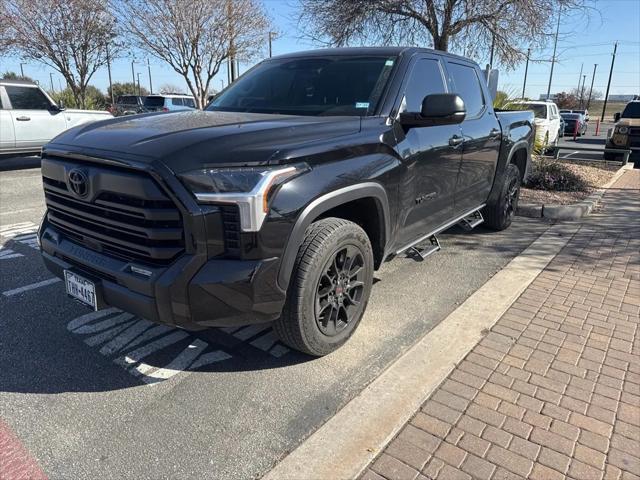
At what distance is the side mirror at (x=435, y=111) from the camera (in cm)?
327

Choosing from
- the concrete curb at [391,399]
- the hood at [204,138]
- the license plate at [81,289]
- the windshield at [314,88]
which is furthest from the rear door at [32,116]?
the concrete curb at [391,399]

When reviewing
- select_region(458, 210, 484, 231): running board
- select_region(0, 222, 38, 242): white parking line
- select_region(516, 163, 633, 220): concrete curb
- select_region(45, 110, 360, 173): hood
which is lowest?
select_region(0, 222, 38, 242): white parking line

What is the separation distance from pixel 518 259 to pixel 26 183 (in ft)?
28.3

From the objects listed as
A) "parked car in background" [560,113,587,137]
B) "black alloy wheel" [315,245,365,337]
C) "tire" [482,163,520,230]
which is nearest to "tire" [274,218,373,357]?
"black alloy wheel" [315,245,365,337]

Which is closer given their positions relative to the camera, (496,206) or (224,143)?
(224,143)

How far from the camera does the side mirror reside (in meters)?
3.27

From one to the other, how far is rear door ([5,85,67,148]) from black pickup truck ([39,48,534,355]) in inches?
338

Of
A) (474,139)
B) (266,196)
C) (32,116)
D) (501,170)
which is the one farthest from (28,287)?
(32,116)

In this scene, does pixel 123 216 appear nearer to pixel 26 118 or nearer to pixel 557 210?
pixel 557 210

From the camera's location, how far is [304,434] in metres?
2.45

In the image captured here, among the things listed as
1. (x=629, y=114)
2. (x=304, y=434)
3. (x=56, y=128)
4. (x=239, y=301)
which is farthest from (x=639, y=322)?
(x=629, y=114)

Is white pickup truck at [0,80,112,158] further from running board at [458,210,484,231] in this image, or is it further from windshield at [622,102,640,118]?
windshield at [622,102,640,118]

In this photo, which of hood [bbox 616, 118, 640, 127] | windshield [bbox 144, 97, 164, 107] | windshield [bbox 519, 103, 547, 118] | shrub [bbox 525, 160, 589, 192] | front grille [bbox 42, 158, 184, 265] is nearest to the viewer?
front grille [bbox 42, 158, 184, 265]

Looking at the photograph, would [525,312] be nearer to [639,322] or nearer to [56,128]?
[639,322]
